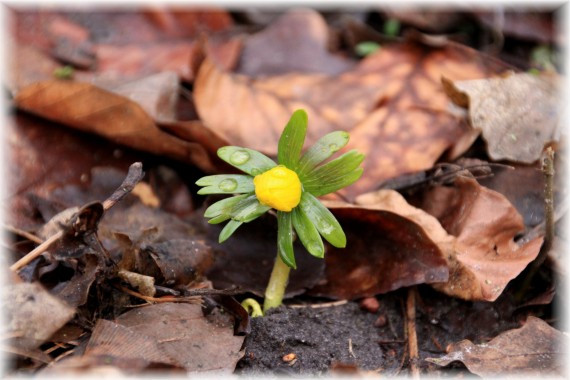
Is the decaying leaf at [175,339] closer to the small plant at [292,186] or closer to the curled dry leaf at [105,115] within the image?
the small plant at [292,186]

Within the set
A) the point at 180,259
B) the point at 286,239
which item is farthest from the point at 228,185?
the point at 180,259

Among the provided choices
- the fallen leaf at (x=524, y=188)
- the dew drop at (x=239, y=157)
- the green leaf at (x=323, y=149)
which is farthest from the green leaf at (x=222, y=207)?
the fallen leaf at (x=524, y=188)

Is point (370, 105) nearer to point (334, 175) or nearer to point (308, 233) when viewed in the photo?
point (334, 175)

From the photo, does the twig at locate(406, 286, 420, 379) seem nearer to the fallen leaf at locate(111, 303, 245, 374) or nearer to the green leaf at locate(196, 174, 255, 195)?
the fallen leaf at locate(111, 303, 245, 374)

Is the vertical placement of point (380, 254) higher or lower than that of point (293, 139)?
lower

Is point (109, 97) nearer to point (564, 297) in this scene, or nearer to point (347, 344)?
point (347, 344)

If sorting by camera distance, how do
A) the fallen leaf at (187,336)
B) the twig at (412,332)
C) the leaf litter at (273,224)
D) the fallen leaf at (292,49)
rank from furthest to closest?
the fallen leaf at (292,49), the twig at (412,332), the leaf litter at (273,224), the fallen leaf at (187,336)

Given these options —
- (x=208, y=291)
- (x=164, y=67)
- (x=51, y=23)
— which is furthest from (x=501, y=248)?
(x=51, y=23)
